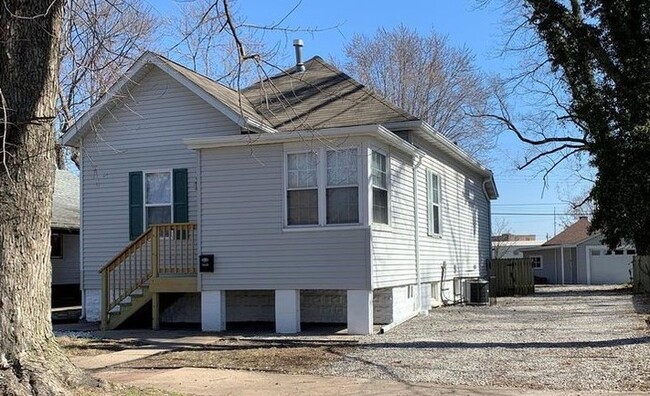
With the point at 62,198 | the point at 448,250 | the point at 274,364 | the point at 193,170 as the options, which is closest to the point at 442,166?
the point at 448,250

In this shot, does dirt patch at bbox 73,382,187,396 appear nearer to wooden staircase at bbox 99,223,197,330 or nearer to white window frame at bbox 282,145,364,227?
white window frame at bbox 282,145,364,227

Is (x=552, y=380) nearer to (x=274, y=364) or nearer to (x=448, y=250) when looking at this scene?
(x=274, y=364)

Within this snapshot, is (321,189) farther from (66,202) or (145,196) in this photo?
(66,202)

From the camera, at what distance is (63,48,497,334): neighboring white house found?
13234mm

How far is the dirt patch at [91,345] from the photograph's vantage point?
38.0 ft

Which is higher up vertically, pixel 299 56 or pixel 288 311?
pixel 299 56

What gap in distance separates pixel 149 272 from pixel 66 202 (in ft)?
47.1

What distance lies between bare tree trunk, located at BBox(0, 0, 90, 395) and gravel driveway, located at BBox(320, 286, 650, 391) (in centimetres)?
397

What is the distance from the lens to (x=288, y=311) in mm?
13609

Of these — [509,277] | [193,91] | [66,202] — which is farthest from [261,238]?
[66,202]

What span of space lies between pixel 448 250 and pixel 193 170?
26.5 feet

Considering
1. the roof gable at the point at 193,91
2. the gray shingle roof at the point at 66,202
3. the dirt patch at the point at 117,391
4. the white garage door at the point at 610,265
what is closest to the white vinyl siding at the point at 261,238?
the roof gable at the point at 193,91

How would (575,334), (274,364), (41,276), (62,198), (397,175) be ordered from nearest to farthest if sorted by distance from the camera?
(41,276) < (274,364) < (575,334) < (397,175) < (62,198)

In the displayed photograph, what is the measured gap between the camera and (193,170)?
1560 centimetres
